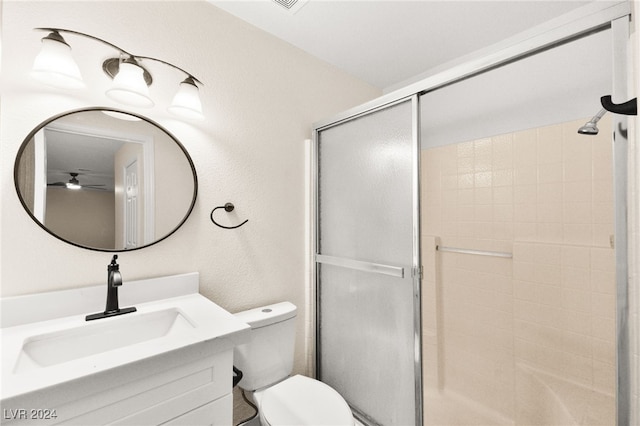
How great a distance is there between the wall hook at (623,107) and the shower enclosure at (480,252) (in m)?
0.39

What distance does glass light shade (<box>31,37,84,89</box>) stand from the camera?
97 cm

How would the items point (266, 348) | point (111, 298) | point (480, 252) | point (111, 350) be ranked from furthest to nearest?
point (480, 252) < point (266, 348) < point (111, 298) < point (111, 350)

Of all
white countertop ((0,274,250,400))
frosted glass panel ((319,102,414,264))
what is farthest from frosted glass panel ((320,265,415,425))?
white countertop ((0,274,250,400))

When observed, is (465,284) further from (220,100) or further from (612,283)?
(220,100)

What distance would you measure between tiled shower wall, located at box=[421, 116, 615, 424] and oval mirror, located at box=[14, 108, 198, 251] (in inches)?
70.0

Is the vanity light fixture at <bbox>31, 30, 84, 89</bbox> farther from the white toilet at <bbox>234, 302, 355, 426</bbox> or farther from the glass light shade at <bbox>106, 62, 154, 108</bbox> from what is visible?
the white toilet at <bbox>234, 302, 355, 426</bbox>

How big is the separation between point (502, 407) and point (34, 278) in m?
2.53

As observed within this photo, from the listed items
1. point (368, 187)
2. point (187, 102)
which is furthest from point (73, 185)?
point (368, 187)

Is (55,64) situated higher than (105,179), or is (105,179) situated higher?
(55,64)

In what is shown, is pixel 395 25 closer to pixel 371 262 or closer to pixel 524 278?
pixel 371 262

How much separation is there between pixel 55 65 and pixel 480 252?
235 cm

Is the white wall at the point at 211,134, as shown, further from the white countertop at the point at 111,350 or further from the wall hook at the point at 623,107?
the wall hook at the point at 623,107

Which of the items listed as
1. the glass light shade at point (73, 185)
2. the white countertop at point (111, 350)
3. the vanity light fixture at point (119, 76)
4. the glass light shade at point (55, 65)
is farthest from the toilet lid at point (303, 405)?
the glass light shade at point (55, 65)

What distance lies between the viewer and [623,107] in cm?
71
